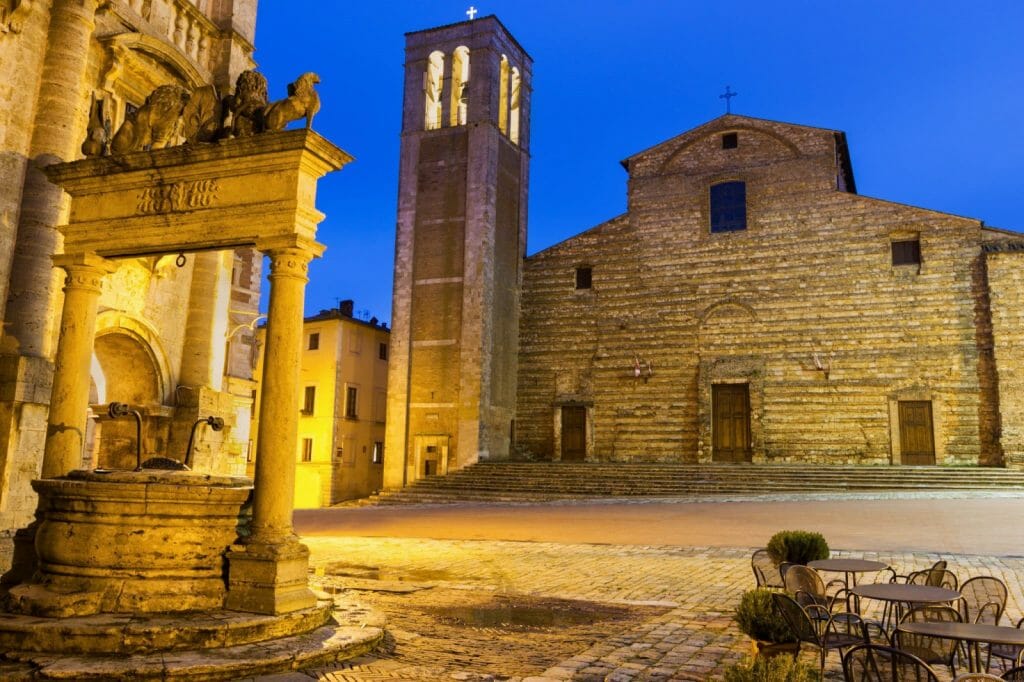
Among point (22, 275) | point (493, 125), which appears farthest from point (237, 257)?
point (493, 125)

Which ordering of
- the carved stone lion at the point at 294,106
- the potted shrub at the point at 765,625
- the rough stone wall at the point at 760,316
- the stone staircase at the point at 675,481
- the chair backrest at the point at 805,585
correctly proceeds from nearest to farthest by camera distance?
the potted shrub at the point at 765,625 → the chair backrest at the point at 805,585 → the carved stone lion at the point at 294,106 → the stone staircase at the point at 675,481 → the rough stone wall at the point at 760,316

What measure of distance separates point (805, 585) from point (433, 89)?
89.2ft

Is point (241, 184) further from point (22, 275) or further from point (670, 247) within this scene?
point (670, 247)

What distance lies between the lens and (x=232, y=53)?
13609 mm

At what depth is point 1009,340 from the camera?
77.1ft

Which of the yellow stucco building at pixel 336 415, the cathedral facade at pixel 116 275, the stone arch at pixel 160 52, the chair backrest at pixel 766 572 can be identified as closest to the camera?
the chair backrest at pixel 766 572

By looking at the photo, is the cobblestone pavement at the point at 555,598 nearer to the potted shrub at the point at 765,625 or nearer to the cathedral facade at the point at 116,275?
the potted shrub at the point at 765,625

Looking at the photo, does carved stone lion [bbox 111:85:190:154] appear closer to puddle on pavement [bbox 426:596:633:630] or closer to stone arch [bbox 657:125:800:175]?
puddle on pavement [bbox 426:596:633:630]

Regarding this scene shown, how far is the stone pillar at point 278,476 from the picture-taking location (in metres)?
5.82

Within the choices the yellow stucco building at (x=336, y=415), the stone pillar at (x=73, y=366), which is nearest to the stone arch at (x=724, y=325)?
the yellow stucco building at (x=336, y=415)

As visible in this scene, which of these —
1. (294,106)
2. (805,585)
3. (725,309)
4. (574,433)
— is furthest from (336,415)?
(805,585)

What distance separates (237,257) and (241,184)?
8.33 m

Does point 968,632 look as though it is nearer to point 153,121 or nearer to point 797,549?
point 797,549

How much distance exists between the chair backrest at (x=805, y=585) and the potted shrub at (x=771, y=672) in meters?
2.23
